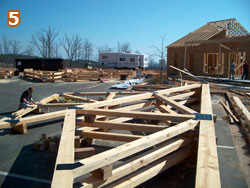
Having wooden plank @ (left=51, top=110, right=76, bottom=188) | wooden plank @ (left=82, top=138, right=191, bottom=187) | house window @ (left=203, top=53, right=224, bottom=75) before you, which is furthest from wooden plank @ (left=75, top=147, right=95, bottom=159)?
house window @ (left=203, top=53, right=224, bottom=75)

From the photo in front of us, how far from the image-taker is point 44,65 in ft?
107

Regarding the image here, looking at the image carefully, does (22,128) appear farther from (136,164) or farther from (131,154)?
(131,154)

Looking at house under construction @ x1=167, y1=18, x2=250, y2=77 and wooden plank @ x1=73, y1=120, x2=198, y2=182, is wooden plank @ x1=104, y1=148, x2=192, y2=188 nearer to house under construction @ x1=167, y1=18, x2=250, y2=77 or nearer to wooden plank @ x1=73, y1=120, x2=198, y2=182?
wooden plank @ x1=73, y1=120, x2=198, y2=182

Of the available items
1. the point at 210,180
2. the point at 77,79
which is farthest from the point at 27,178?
the point at 77,79

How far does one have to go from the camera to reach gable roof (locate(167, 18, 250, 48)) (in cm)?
2492

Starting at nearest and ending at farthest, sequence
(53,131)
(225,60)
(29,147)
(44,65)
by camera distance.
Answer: (29,147)
(53,131)
(225,60)
(44,65)

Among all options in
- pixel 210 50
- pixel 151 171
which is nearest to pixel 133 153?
pixel 151 171

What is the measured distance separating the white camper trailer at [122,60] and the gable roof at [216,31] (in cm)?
1543

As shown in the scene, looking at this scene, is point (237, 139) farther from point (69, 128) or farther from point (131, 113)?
point (69, 128)

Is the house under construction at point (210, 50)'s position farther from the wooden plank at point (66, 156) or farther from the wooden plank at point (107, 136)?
the wooden plank at point (66, 156)

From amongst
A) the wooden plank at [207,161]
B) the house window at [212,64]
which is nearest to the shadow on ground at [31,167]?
the wooden plank at [207,161]

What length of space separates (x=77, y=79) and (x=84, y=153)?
20550mm

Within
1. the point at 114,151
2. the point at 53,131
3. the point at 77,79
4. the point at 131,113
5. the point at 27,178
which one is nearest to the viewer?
the point at 114,151

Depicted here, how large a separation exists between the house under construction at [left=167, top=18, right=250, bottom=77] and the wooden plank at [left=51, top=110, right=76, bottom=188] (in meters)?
19.3
